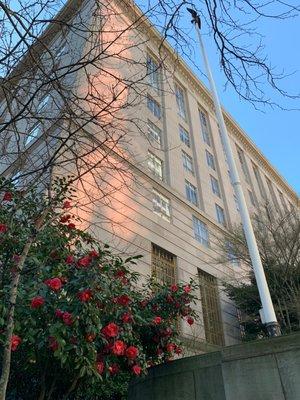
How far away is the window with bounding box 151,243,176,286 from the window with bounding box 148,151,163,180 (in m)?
4.99

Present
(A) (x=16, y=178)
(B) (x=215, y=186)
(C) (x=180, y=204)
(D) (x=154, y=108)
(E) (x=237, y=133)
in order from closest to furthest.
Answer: (A) (x=16, y=178) < (C) (x=180, y=204) < (D) (x=154, y=108) < (B) (x=215, y=186) < (E) (x=237, y=133)

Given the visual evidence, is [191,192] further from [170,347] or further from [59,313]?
[59,313]

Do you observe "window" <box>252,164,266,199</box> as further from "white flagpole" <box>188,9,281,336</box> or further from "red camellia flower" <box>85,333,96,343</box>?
"red camellia flower" <box>85,333,96,343</box>

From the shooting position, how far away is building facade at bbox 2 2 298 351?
58.0 feet

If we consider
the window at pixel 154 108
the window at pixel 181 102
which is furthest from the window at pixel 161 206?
the window at pixel 181 102

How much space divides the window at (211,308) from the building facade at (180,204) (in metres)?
0.06

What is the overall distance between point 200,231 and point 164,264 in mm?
5698

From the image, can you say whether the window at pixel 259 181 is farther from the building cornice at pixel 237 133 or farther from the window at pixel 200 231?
the window at pixel 200 231

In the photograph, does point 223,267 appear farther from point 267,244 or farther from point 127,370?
point 127,370

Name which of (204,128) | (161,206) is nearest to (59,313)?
(161,206)

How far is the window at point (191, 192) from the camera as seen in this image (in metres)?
25.7

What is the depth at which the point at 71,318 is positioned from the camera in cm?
504

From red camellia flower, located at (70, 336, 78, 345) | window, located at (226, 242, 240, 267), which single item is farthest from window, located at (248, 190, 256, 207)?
red camellia flower, located at (70, 336, 78, 345)

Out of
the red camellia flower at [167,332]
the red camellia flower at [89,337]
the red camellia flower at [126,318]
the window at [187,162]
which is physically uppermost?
the window at [187,162]
